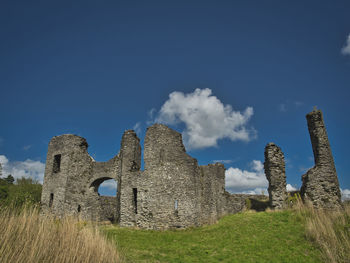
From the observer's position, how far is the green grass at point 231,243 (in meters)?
10.1

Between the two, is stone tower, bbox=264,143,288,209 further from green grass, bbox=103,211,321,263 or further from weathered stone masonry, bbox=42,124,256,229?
weathered stone masonry, bbox=42,124,256,229

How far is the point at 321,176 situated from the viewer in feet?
54.4

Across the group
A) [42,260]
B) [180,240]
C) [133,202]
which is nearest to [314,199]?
[180,240]

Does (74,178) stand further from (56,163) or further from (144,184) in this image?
(144,184)

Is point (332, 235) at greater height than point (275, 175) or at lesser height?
lesser

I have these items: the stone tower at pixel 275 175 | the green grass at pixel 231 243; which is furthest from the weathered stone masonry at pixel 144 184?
the stone tower at pixel 275 175

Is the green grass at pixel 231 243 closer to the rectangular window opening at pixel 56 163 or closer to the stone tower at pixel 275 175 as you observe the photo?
the stone tower at pixel 275 175

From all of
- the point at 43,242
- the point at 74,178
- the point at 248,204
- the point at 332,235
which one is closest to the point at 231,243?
the point at 332,235

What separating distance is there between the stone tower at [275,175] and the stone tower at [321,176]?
1.56 meters

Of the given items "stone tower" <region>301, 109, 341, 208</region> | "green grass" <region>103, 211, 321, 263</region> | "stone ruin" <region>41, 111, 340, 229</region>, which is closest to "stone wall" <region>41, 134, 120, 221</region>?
"stone ruin" <region>41, 111, 340, 229</region>

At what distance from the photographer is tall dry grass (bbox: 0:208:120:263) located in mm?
4543

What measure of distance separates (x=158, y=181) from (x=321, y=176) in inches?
449

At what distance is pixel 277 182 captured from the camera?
18797 mm

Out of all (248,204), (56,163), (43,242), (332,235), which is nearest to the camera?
(43,242)
